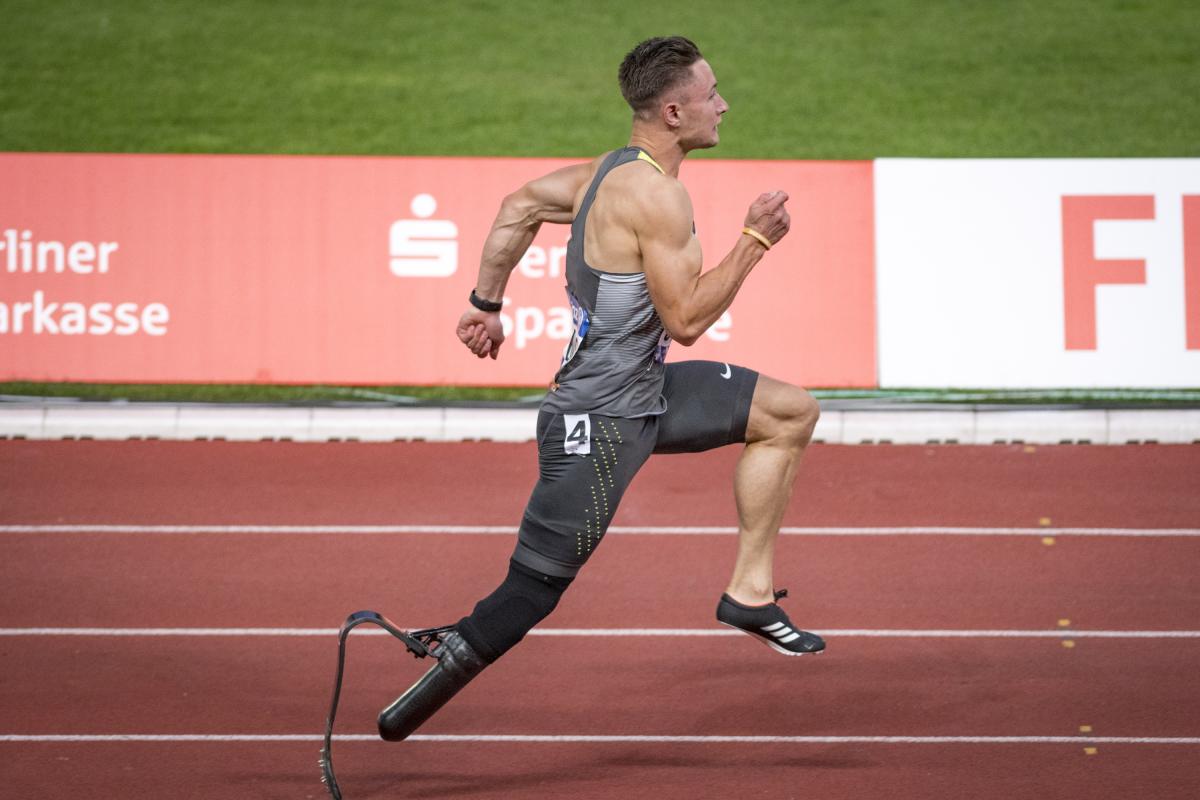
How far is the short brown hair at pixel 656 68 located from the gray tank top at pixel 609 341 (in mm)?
168

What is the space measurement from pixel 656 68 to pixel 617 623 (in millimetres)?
3034

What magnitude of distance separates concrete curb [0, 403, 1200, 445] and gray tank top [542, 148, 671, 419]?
5.54m

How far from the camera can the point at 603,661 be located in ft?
21.7

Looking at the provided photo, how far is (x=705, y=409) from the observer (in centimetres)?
505

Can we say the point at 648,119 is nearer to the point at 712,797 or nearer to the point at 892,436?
the point at 712,797

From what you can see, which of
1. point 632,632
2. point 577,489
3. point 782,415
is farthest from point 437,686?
point 632,632

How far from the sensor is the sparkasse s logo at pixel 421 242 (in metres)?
11.2

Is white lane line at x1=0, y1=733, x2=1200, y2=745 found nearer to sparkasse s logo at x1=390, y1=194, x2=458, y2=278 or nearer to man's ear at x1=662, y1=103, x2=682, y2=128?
man's ear at x1=662, y1=103, x2=682, y2=128

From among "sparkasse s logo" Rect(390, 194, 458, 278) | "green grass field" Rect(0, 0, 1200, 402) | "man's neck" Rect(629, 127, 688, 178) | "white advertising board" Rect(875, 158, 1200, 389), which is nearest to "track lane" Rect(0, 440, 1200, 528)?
"white advertising board" Rect(875, 158, 1200, 389)

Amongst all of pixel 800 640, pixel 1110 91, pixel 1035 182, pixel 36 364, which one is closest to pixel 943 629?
pixel 800 640

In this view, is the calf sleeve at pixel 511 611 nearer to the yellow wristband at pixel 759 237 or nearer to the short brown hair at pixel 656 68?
the yellow wristband at pixel 759 237

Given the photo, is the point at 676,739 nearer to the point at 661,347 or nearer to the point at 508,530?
the point at 661,347

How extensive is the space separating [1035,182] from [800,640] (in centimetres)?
682

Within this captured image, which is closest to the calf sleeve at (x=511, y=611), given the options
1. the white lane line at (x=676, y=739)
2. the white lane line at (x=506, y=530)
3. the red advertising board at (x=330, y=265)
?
the white lane line at (x=676, y=739)
